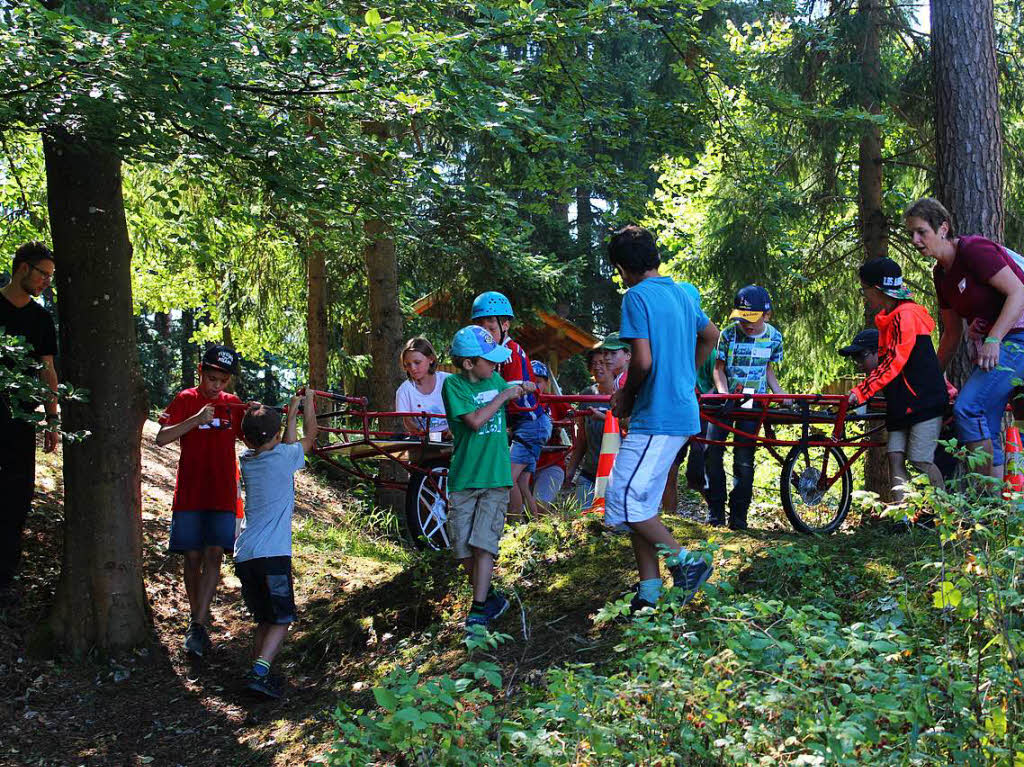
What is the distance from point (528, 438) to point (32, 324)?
3556mm

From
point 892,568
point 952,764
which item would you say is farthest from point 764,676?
point 892,568

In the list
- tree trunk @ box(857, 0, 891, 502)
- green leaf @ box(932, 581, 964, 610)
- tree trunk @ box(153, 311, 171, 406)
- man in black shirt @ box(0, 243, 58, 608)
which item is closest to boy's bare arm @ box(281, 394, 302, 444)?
man in black shirt @ box(0, 243, 58, 608)

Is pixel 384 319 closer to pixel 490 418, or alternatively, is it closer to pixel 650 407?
pixel 490 418

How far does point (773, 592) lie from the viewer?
212 inches

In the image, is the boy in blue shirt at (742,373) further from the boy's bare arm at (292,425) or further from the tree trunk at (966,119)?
the boy's bare arm at (292,425)

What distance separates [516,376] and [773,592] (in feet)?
9.03

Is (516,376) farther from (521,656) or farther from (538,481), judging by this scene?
(521,656)

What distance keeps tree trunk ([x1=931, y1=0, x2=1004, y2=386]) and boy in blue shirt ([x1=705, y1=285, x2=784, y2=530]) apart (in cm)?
166

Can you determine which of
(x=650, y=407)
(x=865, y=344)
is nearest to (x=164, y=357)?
(x=865, y=344)

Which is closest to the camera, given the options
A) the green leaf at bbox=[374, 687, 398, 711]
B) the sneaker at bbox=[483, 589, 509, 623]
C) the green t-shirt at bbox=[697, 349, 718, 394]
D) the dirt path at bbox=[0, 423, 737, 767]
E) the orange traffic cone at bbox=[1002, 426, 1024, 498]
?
the green leaf at bbox=[374, 687, 398, 711]

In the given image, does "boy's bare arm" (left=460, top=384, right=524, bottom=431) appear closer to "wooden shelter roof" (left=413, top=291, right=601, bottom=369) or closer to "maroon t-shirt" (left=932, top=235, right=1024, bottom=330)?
"maroon t-shirt" (left=932, top=235, right=1024, bottom=330)

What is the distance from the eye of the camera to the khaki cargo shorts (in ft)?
19.1

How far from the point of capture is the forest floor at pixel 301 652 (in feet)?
18.2

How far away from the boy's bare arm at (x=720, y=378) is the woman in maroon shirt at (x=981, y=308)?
1.68 meters
